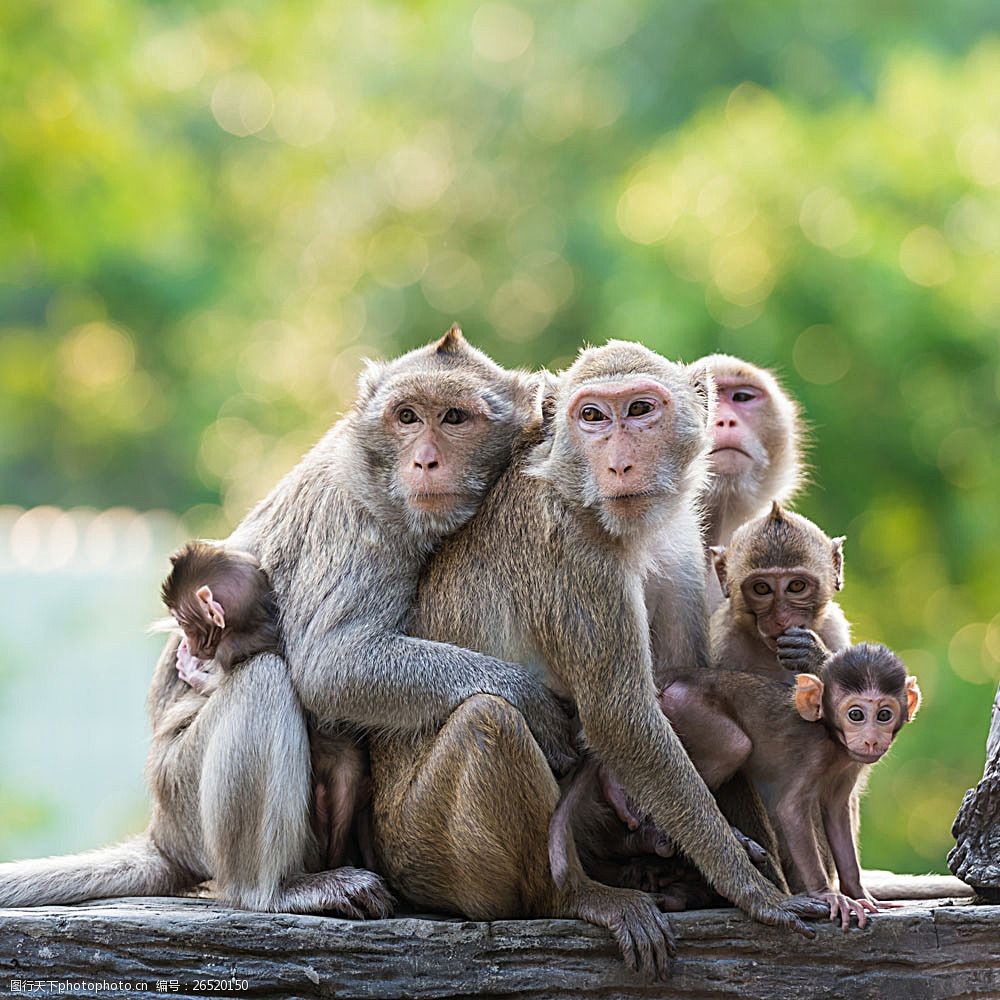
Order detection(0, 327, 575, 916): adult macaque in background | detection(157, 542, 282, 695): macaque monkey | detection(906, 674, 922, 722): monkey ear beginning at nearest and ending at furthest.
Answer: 1. detection(906, 674, 922, 722): monkey ear
2. detection(0, 327, 575, 916): adult macaque in background
3. detection(157, 542, 282, 695): macaque monkey

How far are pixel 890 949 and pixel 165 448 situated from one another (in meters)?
12.1

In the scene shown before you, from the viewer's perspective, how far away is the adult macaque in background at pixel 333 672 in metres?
5.05

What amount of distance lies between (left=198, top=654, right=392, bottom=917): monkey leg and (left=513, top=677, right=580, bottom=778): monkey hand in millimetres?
827

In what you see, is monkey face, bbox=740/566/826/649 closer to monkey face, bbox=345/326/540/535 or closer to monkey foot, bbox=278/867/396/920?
monkey face, bbox=345/326/540/535

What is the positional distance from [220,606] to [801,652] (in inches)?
87.5

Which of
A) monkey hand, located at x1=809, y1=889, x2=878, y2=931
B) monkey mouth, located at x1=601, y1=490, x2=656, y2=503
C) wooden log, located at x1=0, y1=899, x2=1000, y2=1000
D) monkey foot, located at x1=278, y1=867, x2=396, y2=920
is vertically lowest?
wooden log, located at x1=0, y1=899, x2=1000, y2=1000

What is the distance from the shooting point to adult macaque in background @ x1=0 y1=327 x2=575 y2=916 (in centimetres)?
505

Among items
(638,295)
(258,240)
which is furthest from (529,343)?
(258,240)

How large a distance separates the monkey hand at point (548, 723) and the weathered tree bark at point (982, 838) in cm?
158

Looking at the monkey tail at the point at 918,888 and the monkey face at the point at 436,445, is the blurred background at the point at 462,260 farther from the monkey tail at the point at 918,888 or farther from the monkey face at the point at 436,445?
the monkey face at the point at 436,445

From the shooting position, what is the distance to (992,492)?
10.1m

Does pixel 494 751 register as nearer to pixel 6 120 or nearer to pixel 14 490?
pixel 6 120

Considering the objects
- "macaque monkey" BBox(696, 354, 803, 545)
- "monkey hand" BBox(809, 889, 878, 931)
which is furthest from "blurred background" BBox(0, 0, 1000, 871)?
"monkey hand" BBox(809, 889, 878, 931)

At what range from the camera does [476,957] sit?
4.84 m
